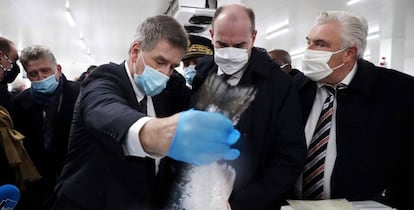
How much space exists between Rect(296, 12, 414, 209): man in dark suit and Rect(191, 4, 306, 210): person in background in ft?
0.51

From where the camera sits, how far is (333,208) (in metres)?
0.89

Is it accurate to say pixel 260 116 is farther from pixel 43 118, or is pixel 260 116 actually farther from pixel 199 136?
pixel 43 118

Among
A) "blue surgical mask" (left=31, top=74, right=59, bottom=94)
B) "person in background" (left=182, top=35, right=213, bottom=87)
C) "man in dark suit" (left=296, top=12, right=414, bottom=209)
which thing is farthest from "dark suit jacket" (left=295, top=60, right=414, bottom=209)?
"blue surgical mask" (left=31, top=74, right=59, bottom=94)

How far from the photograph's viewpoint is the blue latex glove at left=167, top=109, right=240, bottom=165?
0.49 metres

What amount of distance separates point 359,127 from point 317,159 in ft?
0.63

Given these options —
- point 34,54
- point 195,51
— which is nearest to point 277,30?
point 195,51

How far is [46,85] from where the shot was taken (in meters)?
1.94

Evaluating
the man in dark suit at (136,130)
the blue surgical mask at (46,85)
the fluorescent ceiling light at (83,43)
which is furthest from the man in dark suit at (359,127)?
the fluorescent ceiling light at (83,43)

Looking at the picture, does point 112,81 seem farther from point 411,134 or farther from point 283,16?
point 283,16

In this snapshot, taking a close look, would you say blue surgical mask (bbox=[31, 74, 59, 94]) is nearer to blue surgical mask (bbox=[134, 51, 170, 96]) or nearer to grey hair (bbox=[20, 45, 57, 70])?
grey hair (bbox=[20, 45, 57, 70])

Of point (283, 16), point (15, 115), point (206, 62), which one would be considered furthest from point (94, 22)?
point (206, 62)

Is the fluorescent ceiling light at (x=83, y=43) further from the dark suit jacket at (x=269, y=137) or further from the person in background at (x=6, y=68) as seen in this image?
the dark suit jacket at (x=269, y=137)

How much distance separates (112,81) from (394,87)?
39.9 inches

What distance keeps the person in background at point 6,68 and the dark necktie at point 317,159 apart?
5.35 feet
